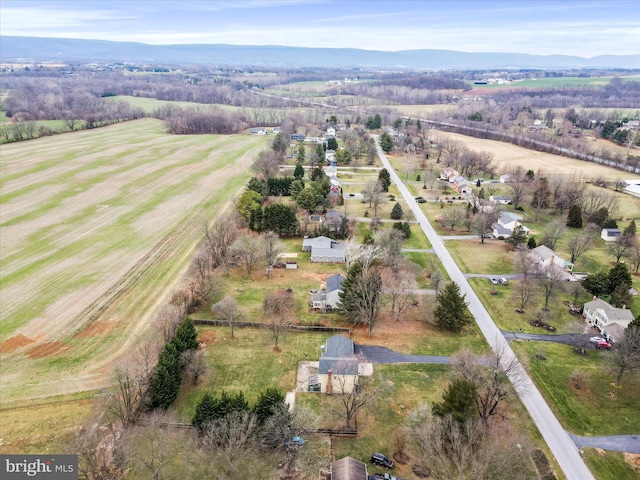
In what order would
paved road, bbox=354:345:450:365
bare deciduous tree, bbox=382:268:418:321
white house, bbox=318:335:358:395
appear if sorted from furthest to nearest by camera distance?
1. bare deciduous tree, bbox=382:268:418:321
2. paved road, bbox=354:345:450:365
3. white house, bbox=318:335:358:395

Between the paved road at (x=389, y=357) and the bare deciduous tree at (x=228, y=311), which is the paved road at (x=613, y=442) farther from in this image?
the bare deciduous tree at (x=228, y=311)

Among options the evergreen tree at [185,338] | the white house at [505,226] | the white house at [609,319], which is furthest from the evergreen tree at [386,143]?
the evergreen tree at [185,338]

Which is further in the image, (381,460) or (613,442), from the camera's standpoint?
(613,442)

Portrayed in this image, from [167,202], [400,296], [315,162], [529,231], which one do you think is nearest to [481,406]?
[400,296]

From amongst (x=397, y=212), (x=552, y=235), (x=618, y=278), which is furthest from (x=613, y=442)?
(x=397, y=212)

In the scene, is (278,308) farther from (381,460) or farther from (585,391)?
(585,391)

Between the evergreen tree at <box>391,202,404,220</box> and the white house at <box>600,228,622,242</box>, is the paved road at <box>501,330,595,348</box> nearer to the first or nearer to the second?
the white house at <box>600,228,622,242</box>

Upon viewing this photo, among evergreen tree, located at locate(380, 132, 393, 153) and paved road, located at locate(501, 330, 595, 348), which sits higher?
evergreen tree, located at locate(380, 132, 393, 153)

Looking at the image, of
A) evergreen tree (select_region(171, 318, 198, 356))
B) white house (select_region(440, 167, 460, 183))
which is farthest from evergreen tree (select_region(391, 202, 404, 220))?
evergreen tree (select_region(171, 318, 198, 356))

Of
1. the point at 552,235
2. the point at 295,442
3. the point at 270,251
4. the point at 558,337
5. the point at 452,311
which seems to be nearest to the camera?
the point at 295,442
